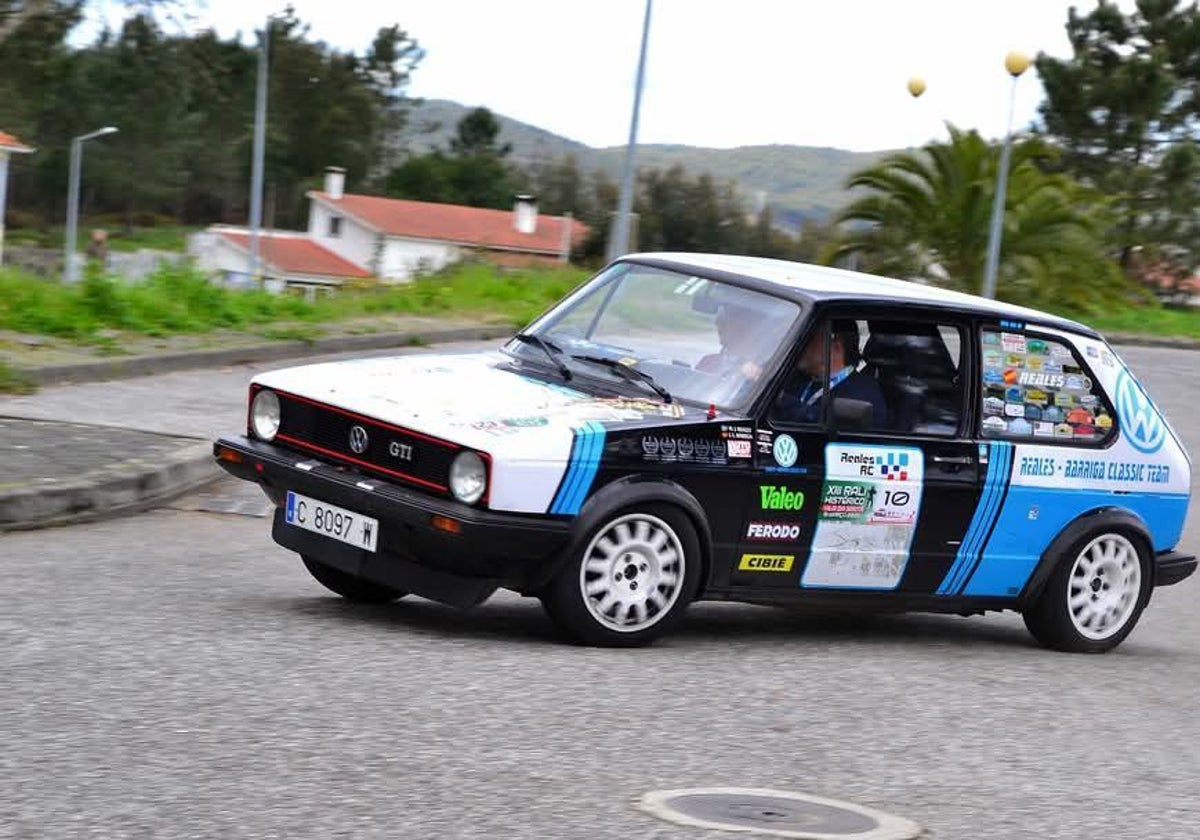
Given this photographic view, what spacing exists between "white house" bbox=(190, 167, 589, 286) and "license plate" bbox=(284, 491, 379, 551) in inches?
3167

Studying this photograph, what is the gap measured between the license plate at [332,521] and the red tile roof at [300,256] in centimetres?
7931

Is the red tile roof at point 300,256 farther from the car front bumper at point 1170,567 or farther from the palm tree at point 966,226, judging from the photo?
the car front bumper at point 1170,567

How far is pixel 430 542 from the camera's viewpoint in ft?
22.1

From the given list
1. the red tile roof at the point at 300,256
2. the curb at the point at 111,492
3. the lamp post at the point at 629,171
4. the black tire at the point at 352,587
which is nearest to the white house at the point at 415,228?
the red tile roof at the point at 300,256

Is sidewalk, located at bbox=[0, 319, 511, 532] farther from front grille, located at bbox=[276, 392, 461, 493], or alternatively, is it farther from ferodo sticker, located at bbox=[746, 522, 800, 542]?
ferodo sticker, located at bbox=[746, 522, 800, 542]

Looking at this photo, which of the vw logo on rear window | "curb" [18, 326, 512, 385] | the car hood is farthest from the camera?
"curb" [18, 326, 512, 385]

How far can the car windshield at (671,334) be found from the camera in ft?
24.9

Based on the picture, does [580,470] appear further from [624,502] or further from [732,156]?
[732,156]

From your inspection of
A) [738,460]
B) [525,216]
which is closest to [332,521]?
[738,460]

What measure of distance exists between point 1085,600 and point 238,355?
11.3 m

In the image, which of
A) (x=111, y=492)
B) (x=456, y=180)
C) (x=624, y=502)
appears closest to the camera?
(x=624, y=502)

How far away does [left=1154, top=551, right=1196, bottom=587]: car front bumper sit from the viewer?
8797 millimetres

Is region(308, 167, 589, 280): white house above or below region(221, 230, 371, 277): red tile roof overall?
above

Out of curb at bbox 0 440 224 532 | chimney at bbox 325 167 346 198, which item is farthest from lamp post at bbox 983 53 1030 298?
chimney at bbox 325 167 346 198
